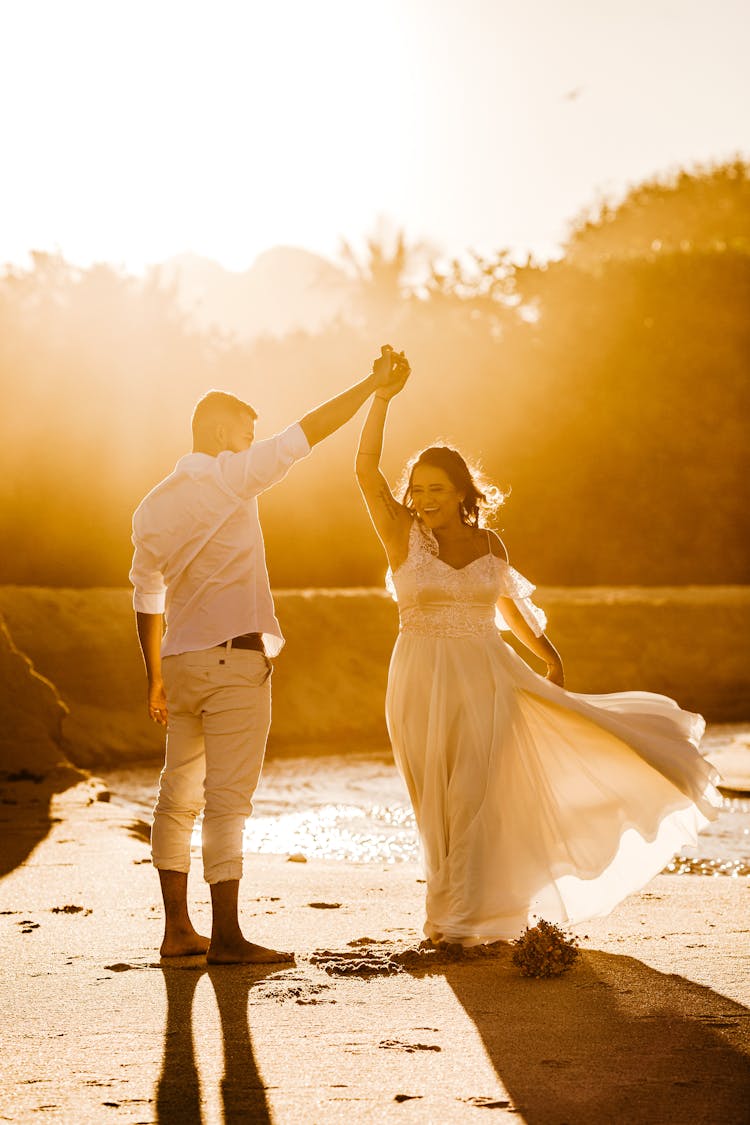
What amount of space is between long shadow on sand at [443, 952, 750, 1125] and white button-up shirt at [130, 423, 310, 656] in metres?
1.24

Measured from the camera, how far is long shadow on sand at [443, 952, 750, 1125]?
9.27 feet

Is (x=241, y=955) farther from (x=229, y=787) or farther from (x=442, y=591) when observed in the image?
(x=442, y=591)

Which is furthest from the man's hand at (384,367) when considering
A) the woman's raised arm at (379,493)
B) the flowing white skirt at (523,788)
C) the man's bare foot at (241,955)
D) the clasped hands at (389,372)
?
the man's bare foot at (241,955)

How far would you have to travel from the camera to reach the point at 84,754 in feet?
38.2

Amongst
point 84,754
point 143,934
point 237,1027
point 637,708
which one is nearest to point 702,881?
point 637,708

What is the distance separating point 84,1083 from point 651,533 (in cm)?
1949

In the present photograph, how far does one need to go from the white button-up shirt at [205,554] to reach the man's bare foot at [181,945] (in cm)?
86

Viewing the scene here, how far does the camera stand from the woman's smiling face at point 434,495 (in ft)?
15.7

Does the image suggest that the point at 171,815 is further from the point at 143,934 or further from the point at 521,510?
the point at 521,510

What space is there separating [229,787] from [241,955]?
50cm

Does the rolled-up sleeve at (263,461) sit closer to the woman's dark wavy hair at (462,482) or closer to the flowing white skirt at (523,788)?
the woman's dark wavy hair at (462,482)

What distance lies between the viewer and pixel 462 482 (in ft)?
15.9

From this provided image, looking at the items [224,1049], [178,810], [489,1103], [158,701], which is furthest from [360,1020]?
[158,701]

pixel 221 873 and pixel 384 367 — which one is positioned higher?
pixel 384 367
